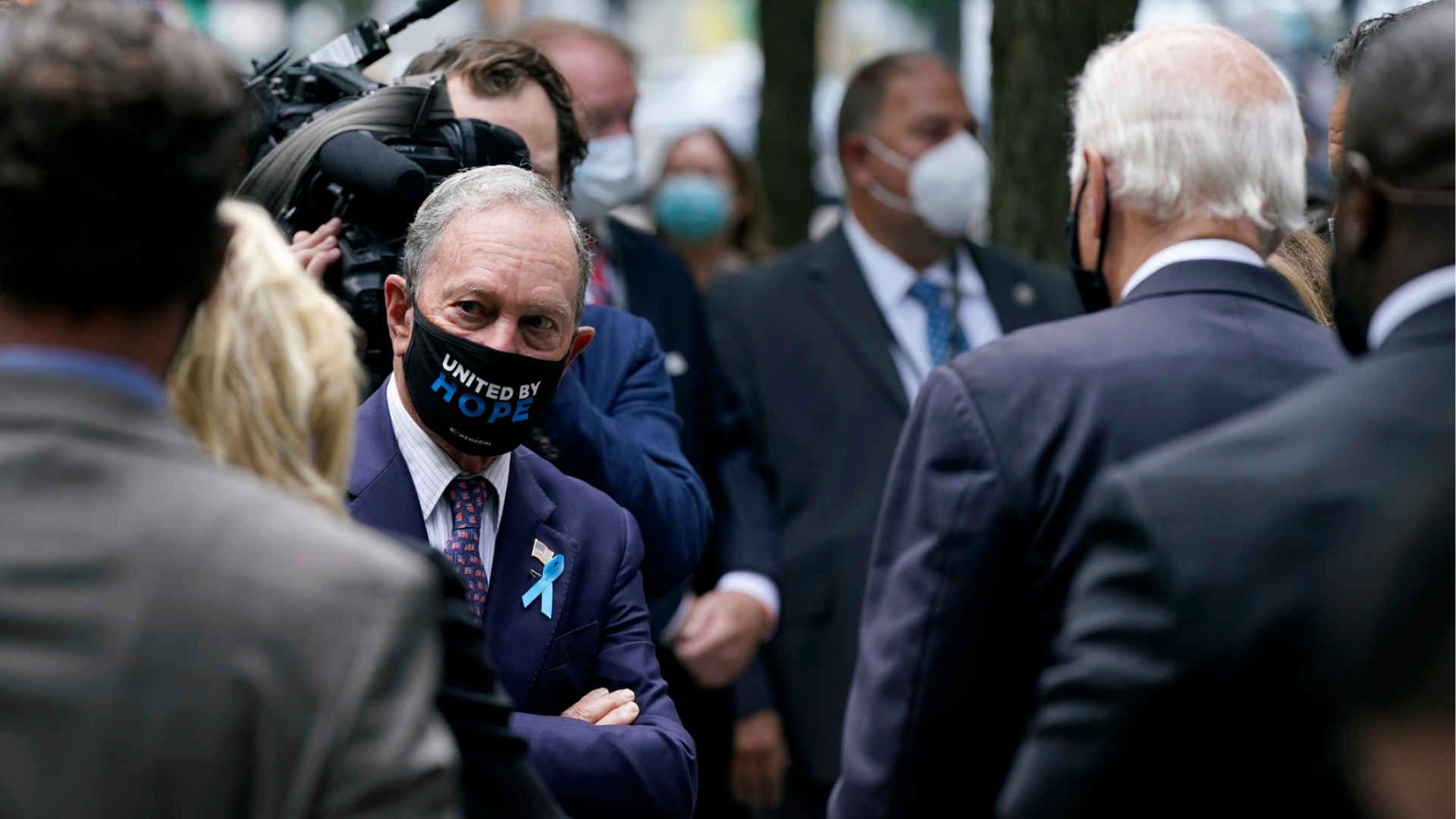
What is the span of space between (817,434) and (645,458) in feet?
4.67

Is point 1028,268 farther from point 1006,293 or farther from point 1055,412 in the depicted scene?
point 1055,412

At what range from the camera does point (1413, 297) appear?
189 centimetres

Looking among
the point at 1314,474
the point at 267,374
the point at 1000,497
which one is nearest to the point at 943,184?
the point at 1000,497

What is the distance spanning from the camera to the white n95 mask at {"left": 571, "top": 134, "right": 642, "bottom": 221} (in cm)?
463

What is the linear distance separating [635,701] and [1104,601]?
1.16m

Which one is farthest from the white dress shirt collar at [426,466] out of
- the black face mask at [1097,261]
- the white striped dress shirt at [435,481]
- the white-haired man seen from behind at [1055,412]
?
the black face mask at [1097,261]

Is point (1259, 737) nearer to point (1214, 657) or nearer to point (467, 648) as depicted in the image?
point (1214, 657)

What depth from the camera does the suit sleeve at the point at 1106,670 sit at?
1837mm

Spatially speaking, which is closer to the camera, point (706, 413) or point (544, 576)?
point (544, 576)

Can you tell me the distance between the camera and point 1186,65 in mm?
2639

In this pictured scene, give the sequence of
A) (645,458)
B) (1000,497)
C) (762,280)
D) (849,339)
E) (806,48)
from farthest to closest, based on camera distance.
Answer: (806,48), (762,280), (849,339), (645,458), (1000,497)

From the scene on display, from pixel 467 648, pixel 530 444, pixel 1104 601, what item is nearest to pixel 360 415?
pixel 530 444

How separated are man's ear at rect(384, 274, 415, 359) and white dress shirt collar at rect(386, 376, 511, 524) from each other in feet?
0.46

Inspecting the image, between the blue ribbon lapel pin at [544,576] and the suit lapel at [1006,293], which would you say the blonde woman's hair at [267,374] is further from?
the suit lapel at [1006,293]
